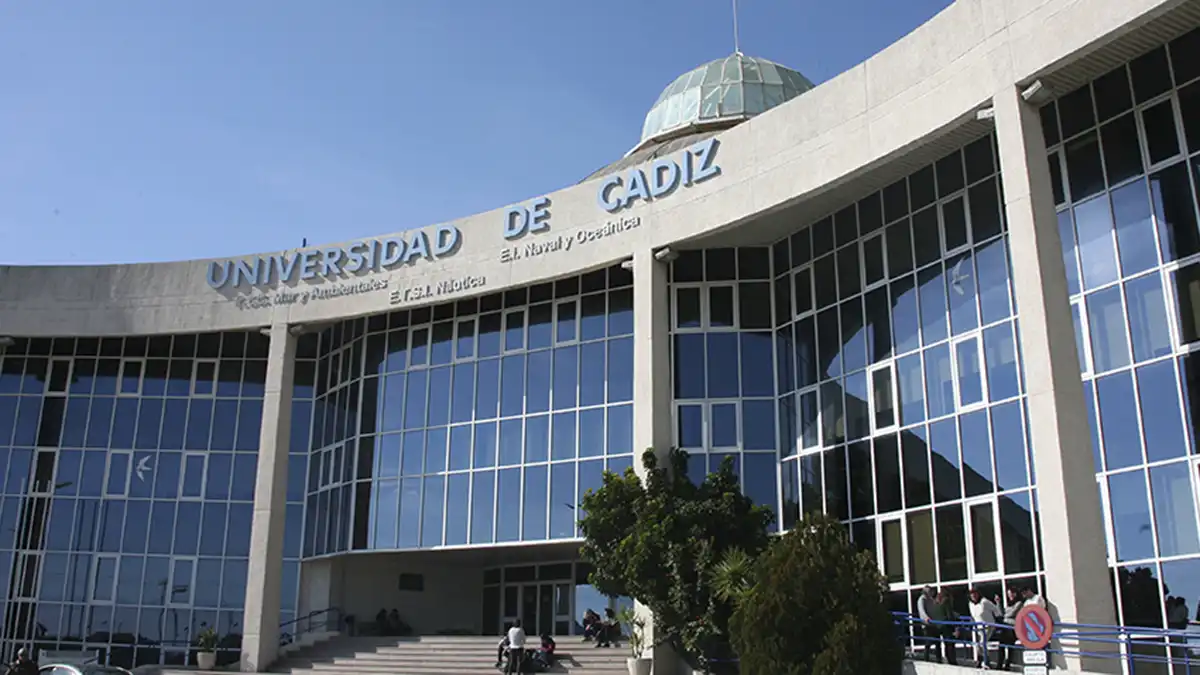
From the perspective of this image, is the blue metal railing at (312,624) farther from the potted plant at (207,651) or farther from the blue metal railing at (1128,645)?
the blue metal railing at (1128,645)

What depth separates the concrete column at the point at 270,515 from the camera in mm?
29719

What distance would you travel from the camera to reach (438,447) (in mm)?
29766

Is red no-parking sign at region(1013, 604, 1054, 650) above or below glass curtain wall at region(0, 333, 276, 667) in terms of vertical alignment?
below

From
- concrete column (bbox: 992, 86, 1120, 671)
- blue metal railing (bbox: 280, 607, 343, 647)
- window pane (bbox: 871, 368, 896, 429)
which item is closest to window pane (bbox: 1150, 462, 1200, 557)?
concrete column (bbox: 992, 86, 1120, 671)

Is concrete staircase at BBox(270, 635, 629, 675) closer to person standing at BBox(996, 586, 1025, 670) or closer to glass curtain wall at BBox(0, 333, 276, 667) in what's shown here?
glass curtain wall at BBox(0, 333, 276, 667)

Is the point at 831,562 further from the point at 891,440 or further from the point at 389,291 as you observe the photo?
the point at 389,291

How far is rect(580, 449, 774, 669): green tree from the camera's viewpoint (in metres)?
22.0

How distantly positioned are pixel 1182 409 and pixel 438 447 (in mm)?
18221

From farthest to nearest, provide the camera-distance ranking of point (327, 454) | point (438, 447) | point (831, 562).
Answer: point (327, 454) → point (438, 447) → point (831, 562)

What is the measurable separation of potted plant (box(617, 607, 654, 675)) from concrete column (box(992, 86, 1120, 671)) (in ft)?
30.0

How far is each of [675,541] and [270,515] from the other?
1306cm

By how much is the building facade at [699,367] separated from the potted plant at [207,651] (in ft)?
2.95

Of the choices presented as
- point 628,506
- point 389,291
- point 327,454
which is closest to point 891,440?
point 628,506

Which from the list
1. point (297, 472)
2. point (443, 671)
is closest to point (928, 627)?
point (443, 671)
